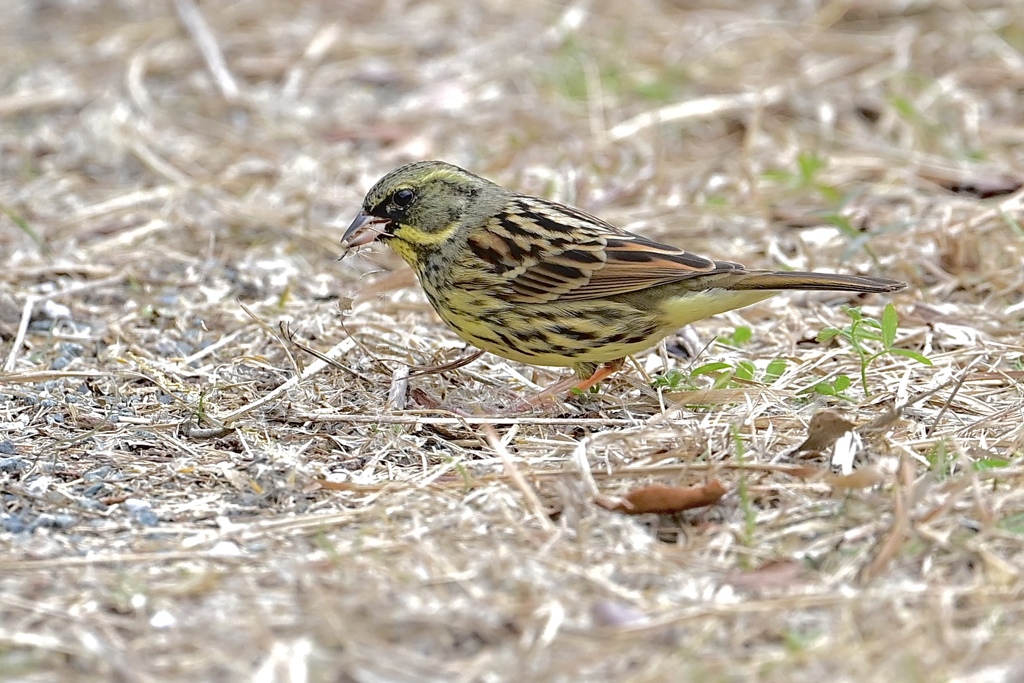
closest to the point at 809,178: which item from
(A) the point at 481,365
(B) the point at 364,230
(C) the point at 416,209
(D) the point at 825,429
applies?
(A) the point at 481,365

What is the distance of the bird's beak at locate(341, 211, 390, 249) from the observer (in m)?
5.16

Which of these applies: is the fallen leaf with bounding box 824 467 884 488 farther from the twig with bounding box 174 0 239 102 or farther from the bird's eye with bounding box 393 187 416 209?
the twig with bounding box 174 0 239 102

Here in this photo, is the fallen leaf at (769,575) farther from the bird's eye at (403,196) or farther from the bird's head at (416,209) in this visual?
the bird's eye at (403,196)

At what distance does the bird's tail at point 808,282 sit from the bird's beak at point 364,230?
1.35 m

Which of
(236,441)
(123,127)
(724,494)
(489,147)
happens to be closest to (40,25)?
(123,127)

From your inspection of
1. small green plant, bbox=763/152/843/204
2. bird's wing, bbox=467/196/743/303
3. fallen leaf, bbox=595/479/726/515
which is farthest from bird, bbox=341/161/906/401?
small green plant, bbox=763/152/843/204

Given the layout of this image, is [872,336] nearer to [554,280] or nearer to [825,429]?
[825,429]

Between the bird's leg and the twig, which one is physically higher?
the twig

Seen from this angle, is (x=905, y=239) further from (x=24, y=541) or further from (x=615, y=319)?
(x=24, y=541)

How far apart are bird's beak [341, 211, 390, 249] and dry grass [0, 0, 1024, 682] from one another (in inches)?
15.6

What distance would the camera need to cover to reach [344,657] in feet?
10.4

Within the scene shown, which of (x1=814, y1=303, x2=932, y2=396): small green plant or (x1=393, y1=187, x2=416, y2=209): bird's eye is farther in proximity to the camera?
(x1=393, y1=187, x2=416, y2=209): bird's eye

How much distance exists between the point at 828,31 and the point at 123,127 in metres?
4.75

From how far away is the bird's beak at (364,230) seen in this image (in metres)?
5.16
